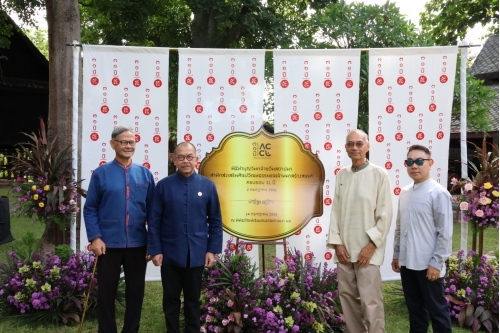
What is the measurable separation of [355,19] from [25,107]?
13.6 meters

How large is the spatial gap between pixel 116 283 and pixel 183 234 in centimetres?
70

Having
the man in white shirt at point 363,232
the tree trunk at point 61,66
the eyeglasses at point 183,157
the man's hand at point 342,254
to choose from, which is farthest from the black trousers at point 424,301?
the tree trunk at point 61,66

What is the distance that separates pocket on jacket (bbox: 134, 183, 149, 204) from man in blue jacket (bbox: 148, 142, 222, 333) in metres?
0.16

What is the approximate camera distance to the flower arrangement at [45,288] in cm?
454

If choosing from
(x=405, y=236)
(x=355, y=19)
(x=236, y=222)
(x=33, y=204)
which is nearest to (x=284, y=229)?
(x=236, y=222)

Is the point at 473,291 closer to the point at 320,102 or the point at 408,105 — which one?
the point at 408,105

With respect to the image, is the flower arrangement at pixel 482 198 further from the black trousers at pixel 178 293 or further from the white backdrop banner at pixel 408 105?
the black trousers at pixel 178 293

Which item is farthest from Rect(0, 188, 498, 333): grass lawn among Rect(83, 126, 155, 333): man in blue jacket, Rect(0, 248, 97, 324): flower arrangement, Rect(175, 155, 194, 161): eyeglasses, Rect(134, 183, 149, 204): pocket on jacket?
Rect(175, 155, 194, 161): eyeglasses

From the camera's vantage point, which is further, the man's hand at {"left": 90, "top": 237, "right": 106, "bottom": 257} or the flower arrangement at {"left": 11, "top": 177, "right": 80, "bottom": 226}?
the flower arrangement at {"left": 11, "top": 177, "right": 80, "bottom": 226}

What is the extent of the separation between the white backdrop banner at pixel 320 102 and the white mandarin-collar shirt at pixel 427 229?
1732 millimetres

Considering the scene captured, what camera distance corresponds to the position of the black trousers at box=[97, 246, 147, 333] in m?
3.80

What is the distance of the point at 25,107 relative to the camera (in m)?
17.9

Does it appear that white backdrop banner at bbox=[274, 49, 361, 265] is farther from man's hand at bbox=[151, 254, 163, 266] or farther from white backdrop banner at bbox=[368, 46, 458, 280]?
man's hand at bbox=[151, 254, 163, 266]

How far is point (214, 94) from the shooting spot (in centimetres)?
534
